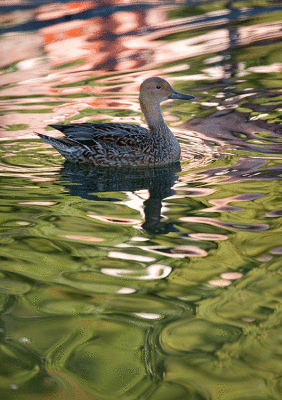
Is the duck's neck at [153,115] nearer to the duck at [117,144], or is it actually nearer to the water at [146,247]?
the duck at [117,144]

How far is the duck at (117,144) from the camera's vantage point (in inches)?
240

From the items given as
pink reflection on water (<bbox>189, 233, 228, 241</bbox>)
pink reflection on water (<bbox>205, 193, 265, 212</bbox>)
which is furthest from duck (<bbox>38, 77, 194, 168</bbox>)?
pink reflection on water (<bbox>189, 233, 228, 241</bbox>)

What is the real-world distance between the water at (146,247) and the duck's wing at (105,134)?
306 millimetres

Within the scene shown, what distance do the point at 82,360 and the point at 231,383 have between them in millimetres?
727

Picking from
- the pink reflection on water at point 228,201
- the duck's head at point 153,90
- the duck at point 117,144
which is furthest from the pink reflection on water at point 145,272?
the duck's head at point 153,90

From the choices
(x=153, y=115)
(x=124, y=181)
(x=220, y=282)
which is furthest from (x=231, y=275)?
(x=153, y=115)

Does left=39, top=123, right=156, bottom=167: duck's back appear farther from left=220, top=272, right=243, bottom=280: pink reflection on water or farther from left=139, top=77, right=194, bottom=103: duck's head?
left=220, top=272, right=243, bottom=280: pink reflection on water

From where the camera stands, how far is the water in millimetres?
2936

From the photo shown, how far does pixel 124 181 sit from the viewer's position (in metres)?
5.71

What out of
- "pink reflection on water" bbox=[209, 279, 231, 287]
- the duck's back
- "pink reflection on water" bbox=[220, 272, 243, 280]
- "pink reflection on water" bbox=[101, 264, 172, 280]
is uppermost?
the duck's back

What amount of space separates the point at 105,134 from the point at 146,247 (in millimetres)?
2301

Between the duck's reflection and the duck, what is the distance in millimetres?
82

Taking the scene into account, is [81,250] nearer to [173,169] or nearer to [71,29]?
[173,169]

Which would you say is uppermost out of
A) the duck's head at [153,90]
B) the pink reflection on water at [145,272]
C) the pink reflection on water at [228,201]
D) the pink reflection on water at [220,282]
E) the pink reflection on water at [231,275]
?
the duck's head at [153,90]
